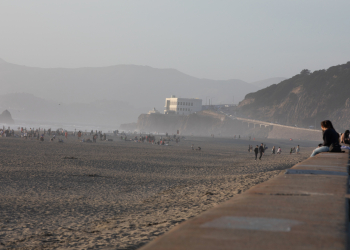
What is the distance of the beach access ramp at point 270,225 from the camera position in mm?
1226

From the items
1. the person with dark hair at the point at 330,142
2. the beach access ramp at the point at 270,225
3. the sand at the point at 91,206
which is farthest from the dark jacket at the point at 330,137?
the beach access ramp at the point at 270,225

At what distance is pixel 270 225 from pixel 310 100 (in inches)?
3975

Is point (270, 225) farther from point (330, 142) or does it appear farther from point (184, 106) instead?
point (184, 106)

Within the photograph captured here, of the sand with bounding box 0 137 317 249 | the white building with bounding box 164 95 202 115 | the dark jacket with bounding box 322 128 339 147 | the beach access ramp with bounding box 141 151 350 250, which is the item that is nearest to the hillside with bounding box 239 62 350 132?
the white building with bounding box 164 95 202 115

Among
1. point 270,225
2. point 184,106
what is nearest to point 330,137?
point 270,225

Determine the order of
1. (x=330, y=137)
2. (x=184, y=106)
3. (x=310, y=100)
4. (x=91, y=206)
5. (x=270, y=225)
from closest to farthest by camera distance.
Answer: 1. (x=270, y=225)
2. (x=330, y=137)
3. (x=91, y=206)
4. (x=310, y=100)
5. (x=184, y=106)

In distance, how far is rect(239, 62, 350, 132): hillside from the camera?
8894cm

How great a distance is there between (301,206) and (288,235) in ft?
1.85

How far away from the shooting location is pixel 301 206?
183cm

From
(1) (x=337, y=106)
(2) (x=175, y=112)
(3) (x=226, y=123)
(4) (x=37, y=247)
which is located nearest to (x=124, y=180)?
(4) (x=37, y=247)

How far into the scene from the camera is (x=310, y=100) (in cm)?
9588

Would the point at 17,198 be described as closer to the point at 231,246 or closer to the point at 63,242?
the point at 63,242

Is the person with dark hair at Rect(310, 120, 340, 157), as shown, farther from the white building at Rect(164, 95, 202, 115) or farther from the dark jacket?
the white building at Rect(164, 95, 202, 115)

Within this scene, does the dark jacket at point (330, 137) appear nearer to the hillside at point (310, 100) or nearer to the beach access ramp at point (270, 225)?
the beach access ramp at point (270, 225)
